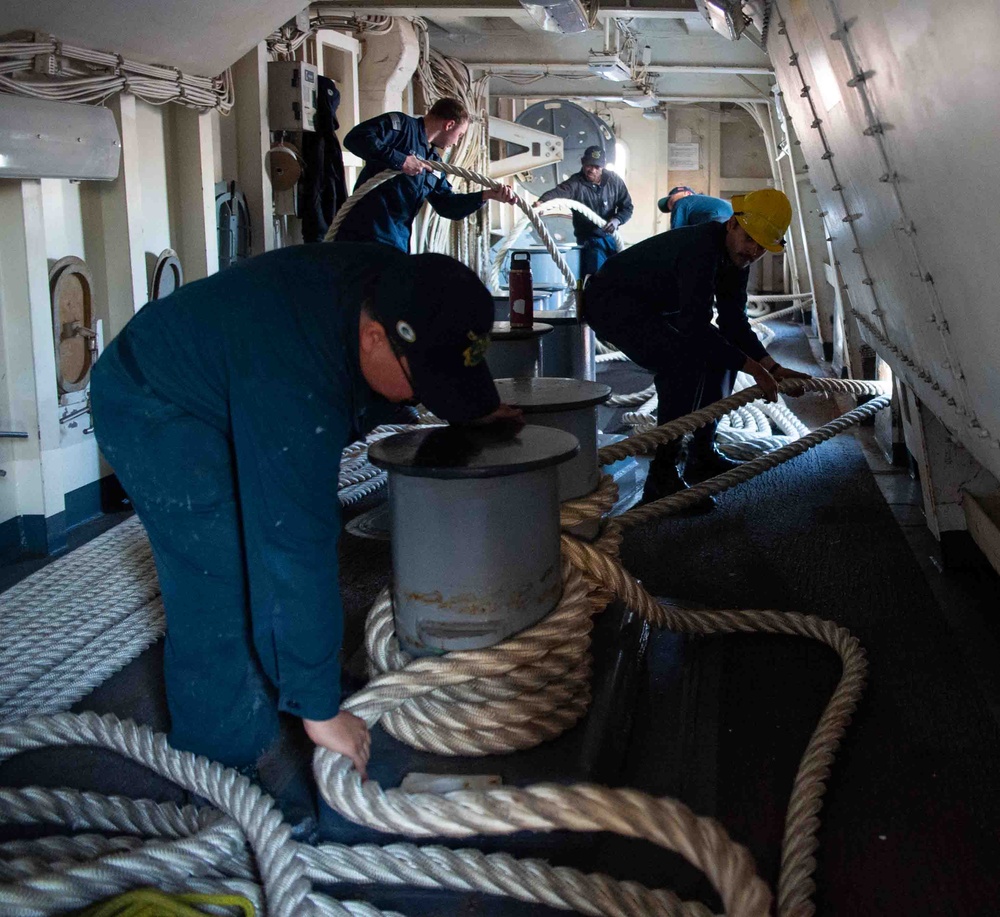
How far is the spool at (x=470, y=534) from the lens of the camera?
6.18 ft

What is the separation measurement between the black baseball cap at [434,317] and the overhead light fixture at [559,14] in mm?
4595

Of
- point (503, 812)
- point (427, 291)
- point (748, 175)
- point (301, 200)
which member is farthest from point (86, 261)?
point (748, 175)

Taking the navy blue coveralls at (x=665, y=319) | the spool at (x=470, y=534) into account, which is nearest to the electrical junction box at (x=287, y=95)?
the navy blue coveralls at (x=665, y=319)

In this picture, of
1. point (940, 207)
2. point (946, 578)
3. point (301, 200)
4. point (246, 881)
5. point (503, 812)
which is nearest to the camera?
point (503, 812)

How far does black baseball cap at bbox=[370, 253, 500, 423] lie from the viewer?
5.22 feet

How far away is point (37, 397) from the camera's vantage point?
3443 mm

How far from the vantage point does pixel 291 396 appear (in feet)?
5.21

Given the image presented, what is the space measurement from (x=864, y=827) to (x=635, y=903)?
0.54 meters

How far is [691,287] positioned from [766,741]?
198 centimetres

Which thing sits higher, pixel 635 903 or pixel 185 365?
pixel 185 365

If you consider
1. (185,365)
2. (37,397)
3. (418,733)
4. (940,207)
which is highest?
(940,207)

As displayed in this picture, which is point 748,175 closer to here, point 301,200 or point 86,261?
point 301,200

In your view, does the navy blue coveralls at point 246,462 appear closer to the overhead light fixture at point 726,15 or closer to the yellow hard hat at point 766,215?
the yellow hard hat at point 766,215

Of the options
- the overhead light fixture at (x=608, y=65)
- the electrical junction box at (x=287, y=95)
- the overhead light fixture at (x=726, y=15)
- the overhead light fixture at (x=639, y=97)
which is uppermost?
the overhead light fixture at (x=639, y=97)
